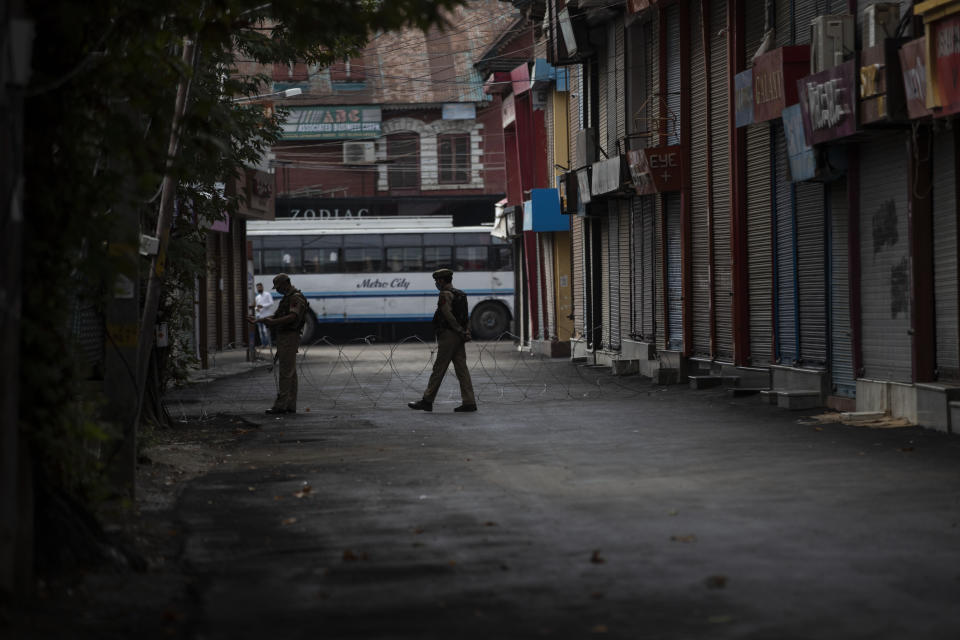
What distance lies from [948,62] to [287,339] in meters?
9.49

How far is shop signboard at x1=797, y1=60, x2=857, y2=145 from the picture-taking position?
1695 cm

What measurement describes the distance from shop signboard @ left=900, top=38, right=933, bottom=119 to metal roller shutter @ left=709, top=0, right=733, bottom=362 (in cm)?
796

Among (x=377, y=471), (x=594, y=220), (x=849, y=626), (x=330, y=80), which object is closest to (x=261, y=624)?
(x=849, y=626)

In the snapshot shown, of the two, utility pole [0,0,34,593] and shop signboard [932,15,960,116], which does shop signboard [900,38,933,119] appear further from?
utility pole [0,0,34,593]

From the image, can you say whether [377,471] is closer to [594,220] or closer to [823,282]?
[823,282]

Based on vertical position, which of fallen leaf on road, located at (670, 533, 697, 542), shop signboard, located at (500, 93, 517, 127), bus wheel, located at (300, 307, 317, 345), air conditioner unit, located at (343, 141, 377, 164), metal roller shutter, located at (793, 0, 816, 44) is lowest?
fallen leaf on road, located at (670, 533, 697, 542)

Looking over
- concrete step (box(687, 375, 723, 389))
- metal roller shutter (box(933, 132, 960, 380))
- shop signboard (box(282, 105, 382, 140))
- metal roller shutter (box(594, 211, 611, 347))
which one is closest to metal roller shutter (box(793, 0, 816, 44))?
metal roller shutter (box(933, 132, 960, 380))

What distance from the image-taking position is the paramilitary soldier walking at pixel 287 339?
19812 millimetres

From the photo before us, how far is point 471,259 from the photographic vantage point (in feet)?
172

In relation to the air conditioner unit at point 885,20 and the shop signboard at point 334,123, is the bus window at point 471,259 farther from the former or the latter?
the air conditioner unit at point 885,20

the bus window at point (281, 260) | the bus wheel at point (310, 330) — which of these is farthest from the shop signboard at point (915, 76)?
the bus window at point (281, 260)

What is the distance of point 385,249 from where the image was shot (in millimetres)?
51938

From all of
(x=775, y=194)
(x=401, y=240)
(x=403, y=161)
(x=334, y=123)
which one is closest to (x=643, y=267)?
(x=775, y=194)

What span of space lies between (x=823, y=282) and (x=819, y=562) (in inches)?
491
